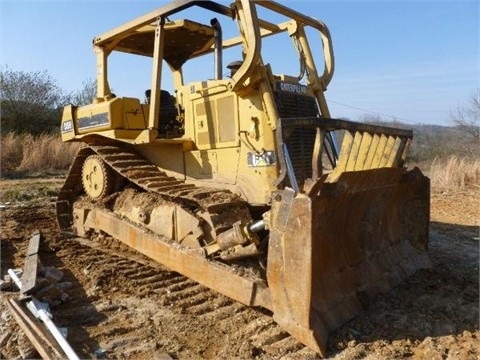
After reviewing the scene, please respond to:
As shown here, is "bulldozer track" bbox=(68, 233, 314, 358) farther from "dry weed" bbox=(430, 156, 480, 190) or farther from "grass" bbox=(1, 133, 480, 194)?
"grass" bbox=(1, 133, 480, 194)

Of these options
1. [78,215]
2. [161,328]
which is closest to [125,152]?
[78,215]

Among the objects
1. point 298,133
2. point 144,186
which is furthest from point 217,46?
point 144,186

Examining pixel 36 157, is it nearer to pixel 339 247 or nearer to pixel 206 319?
pixel 206 319

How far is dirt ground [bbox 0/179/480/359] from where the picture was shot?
128 inches

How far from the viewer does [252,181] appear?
4.64 m

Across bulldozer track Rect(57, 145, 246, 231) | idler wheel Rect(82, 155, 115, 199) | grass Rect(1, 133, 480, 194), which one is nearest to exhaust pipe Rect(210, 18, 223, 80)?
bulldozer track Rect(57, 145, 246, 231)

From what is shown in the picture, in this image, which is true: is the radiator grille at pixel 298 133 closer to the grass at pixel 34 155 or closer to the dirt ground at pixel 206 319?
the dirt ground at pixel 206 319

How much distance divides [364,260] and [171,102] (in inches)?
139

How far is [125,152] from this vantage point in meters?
6.04

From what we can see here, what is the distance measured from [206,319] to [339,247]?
48.3 inches

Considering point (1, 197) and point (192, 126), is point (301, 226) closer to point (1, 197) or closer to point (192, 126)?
point (192, 126)

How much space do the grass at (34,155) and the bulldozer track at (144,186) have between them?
918 centimetres

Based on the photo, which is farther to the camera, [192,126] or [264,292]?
[192,126]

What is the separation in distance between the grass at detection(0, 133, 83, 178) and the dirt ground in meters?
11.1
